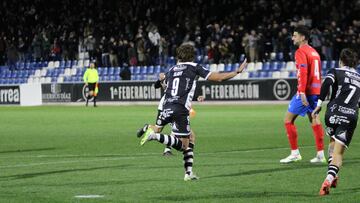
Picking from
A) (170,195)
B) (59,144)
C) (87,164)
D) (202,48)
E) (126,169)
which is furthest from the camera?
(202,48)

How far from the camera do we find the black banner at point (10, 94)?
4638 centimetres

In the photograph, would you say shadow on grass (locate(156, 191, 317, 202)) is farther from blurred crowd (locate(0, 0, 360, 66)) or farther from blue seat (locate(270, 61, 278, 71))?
blue seat (locate(270, 61, 278, 71))

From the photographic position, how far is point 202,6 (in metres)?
44.8

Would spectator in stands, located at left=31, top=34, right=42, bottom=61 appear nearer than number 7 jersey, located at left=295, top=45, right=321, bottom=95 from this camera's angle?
No

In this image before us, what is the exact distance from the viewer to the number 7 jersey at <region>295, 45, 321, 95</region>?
1466 cm

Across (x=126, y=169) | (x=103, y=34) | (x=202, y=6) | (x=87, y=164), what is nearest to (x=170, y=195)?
(x=126, y=169)

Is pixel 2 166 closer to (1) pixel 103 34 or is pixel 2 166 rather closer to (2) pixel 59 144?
(2) pixel 59 144

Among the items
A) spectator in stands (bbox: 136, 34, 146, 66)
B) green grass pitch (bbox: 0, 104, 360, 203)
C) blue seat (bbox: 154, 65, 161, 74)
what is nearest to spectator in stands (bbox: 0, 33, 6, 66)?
spectator in stands (bbox: 136, 34, 146, 66)

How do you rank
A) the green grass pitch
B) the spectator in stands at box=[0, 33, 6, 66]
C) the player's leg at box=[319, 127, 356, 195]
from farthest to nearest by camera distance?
the spectator in stands at box=[0, 33, 6, 66] < the green grass pitch < the player's leg at box=[319, 127, 356, 195]

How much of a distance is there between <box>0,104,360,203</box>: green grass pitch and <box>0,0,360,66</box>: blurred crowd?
42.6 ft

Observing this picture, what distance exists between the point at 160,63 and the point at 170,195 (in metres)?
33.1

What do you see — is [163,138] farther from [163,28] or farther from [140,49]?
[163,28]

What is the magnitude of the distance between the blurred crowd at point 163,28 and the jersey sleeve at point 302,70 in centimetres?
2083

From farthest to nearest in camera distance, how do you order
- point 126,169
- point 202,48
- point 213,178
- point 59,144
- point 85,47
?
point 85,47 < point 202,48 < point 59,144 < point 126,169 < point 213,178
